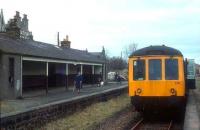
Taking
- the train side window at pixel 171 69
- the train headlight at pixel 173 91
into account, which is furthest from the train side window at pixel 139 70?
the train headlight at pixel 173 91

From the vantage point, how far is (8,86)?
83.6 feet

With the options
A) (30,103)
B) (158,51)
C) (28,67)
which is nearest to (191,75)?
(28,67)

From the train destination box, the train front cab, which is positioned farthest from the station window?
the train destination box

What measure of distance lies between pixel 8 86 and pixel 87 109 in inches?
261

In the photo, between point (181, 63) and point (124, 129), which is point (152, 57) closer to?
point (181, 63)

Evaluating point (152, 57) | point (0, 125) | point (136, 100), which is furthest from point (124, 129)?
point (0, 125)

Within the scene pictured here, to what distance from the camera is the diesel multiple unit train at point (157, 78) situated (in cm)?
1672

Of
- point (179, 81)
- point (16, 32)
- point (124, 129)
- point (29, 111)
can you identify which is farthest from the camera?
point (16, 32)

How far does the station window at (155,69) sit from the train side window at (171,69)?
0.26m

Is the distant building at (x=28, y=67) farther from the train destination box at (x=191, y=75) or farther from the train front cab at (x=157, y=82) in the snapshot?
A: the train front cab at (x=157, y=82)

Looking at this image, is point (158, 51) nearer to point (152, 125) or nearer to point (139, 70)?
point (139, 70)

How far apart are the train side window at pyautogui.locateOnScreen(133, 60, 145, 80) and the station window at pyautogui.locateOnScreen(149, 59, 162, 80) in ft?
0.90

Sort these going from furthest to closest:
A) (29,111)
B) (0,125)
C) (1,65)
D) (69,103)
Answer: (1,65) < (69,103) < (29,111) < (0,125)

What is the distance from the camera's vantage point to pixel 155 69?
17188mm
